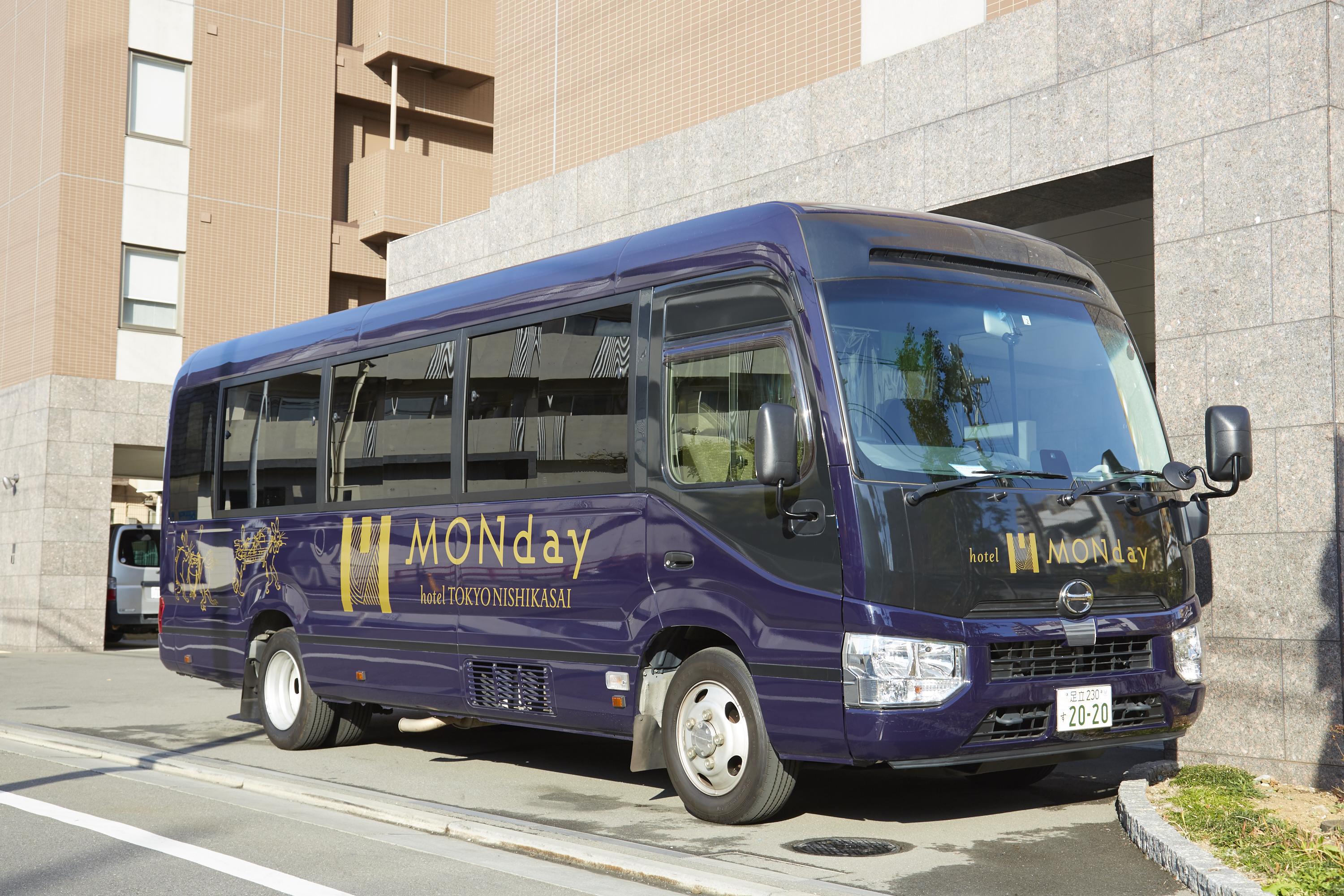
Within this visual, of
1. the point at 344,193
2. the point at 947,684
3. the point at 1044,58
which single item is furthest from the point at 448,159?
the point at 947,684

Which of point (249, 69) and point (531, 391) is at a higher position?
point (249, 69)

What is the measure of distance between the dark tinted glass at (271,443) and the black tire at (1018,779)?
5627 mm

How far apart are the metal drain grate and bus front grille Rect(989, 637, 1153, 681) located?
1013 millimetres

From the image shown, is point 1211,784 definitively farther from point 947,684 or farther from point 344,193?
point 344,193

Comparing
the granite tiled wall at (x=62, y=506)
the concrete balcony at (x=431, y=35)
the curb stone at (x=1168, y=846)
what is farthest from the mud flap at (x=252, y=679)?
the concrete balcony at (x=431, y=35)

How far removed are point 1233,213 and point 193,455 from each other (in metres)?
9.22

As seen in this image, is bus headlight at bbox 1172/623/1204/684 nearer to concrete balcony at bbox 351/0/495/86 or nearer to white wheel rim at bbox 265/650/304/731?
white wheel rim at bbox 265/650/304/731

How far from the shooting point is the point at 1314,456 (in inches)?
346

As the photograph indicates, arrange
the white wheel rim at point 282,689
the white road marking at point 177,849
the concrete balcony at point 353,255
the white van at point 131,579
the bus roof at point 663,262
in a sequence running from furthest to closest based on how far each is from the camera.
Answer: the concrete balcony at point 353,255
the white van at point 131,579
the white wheel rim at point 282,689
the bus roof at point 663,262
the white road marking at point 177,849

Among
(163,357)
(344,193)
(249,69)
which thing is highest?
(249,69)

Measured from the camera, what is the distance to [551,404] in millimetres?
8773

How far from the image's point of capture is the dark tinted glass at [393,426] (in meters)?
9.78

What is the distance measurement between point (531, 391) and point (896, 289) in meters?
2.71

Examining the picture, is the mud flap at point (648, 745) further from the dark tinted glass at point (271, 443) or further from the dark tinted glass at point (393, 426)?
the dark tinted glass at point (271, 443)
